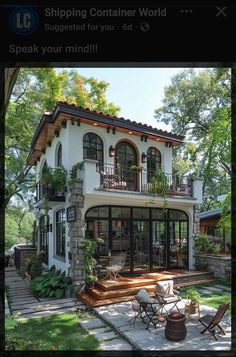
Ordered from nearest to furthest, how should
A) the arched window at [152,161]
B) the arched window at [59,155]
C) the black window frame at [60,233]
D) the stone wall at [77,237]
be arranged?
the stone wall at [77,237]
the black window frame at [60,233]
the arched window at [59,155]
the arched window at [152,161]

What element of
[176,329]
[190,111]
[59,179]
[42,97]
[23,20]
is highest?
[190,111]

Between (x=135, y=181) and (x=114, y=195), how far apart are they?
6.58ft

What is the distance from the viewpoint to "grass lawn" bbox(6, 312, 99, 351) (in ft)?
17.9

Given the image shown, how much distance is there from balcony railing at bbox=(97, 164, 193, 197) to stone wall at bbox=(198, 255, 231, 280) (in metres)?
2.75

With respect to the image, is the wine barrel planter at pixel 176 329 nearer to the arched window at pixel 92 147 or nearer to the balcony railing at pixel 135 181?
the balcony railing at pixel 135 181

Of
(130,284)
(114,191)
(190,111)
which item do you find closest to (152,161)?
(114,191)

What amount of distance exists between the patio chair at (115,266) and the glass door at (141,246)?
1127 millimetres

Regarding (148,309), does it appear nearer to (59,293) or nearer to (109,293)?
(109,293)

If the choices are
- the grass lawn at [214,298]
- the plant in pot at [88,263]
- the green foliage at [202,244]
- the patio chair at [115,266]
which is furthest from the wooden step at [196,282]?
the plant in pot at [88,263]

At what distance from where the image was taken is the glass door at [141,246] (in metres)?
11.4

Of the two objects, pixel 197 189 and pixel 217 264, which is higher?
pixel 197 189

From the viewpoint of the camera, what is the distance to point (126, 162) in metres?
11.9

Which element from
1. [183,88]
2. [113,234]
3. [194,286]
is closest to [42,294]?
[113,234]

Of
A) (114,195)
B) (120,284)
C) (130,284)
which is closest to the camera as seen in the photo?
(120,284)
